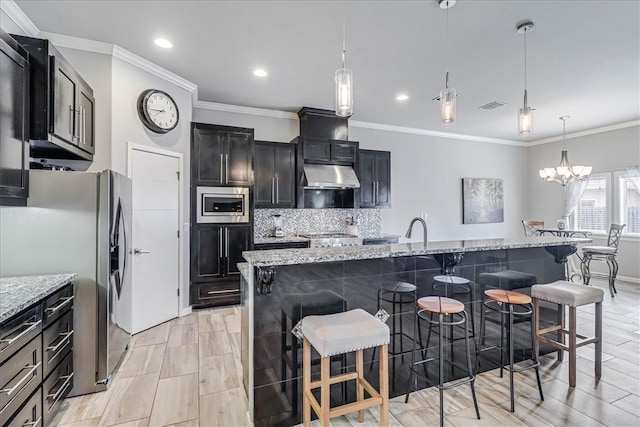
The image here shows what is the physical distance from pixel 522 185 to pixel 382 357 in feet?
25.4

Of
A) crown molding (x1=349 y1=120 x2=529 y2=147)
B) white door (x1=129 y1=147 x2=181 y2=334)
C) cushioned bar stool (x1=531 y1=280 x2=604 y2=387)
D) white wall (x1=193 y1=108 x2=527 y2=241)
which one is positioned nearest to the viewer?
cushioned bar stool (x1=531 y1=280 x2=604 y2=387)

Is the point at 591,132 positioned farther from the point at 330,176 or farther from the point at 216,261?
the point at 216,261

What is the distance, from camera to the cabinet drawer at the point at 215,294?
14.0 ft

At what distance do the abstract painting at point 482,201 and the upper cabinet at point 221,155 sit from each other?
494 cm

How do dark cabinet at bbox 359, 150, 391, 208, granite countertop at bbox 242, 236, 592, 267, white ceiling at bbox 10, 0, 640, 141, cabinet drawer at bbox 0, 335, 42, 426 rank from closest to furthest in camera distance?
cabinet drawer at bbox 0, 335, 42, 426
granite countertop at bbox 242, 236, 592, 267
white ceiling at bbox 10, 0, 640, 141
dark cabinet at bbox 359, 150, 391, 208

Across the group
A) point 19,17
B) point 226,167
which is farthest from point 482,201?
point 19,17

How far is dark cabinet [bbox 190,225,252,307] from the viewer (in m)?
4.25

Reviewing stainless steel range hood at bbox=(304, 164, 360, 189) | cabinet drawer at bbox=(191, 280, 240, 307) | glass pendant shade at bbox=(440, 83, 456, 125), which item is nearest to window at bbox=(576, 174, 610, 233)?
stainless steel range hood at bbox=(304, 164, 360, 189)

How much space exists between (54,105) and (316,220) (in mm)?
3879

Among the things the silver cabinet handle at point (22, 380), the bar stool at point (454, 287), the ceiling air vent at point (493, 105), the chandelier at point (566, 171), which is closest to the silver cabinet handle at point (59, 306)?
the silver cabinet handle at point (22, 380)

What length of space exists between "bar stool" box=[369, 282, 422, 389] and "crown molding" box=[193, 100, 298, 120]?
3916 mm

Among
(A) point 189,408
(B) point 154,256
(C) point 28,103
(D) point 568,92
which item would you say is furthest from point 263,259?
(D) point 568,92

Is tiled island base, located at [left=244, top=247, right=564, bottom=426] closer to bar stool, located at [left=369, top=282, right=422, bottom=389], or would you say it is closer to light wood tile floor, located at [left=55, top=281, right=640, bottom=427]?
bar stool, located at [left=369, top=282, right=422, bottom=389]

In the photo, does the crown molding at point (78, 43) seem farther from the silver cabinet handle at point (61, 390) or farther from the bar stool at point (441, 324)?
the bar stool at point (441, 324)
